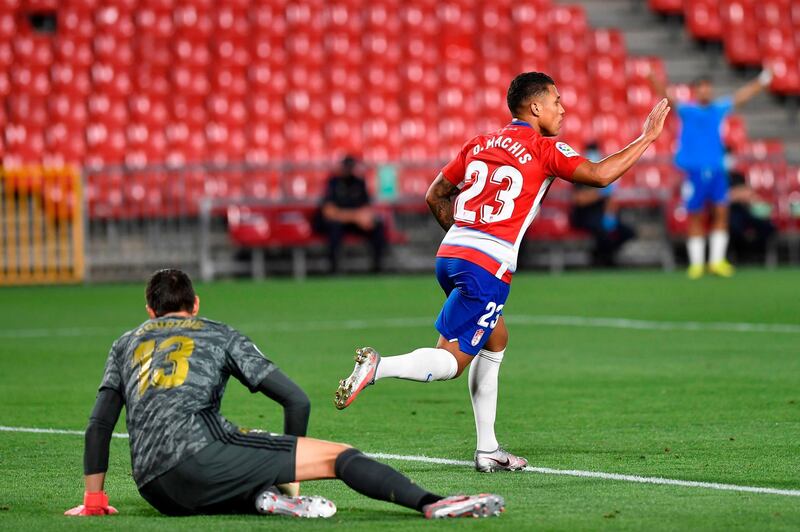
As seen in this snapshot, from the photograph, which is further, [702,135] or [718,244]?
[718,244]

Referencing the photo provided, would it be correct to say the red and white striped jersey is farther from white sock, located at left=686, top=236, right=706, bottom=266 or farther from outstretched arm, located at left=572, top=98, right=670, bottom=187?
white sock, located at left=686, top=236, right=706, bottom=266

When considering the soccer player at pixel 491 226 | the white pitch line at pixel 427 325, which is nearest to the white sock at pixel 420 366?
the soccer player at pixel 491 226

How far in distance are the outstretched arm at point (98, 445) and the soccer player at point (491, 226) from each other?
1.47 meters

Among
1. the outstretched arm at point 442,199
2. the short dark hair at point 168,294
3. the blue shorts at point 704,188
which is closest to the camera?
the short dark hair at point 168,294

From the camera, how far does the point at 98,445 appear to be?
5605 millimetres

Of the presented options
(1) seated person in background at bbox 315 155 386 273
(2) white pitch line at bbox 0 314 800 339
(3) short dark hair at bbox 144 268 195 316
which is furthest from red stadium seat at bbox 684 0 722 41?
(3) short dark hair at bbox 144 268 195 316

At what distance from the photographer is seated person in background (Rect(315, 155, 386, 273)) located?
2127 centimetres

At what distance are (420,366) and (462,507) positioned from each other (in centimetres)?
136

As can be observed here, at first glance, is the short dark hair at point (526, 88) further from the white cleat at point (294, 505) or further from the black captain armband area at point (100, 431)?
the black captain armband area at point (100, 431)

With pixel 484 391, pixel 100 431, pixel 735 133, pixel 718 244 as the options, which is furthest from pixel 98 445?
pixel 735 133

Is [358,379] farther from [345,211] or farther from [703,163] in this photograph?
A: [345,211]

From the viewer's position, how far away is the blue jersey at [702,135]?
19672 millimetres

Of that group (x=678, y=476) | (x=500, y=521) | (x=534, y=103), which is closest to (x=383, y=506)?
(x=500, y=521)

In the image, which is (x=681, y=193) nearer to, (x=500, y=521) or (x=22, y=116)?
(x=22, y=116)
